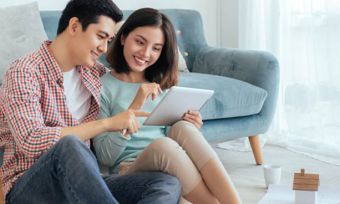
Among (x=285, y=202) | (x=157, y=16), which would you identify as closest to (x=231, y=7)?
(x=157, y=16)

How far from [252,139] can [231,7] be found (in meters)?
1.14

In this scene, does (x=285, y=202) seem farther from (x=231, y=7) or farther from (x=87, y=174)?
(x=231, y=7)

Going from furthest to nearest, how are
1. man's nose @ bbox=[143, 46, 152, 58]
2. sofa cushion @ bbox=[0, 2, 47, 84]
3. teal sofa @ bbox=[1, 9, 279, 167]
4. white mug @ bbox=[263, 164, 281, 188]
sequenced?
teal sofa @ bbox=[1, 9, 279, 167], white mug @ bbox=[263, 164, 281, 188], sofa cushion @ bbox=[0, 2, 47, 84], man's nose @ bbox=[143, 46, 152, 58]

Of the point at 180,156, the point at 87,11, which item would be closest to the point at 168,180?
the point at 180,156

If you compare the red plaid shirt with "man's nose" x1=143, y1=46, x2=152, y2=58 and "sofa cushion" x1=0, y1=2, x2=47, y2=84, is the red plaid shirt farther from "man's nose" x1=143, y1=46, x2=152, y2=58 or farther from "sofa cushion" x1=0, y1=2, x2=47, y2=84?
"sofa cushion" x1=0, y1=2, x2=47, y2=84

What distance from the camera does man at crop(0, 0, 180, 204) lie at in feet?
4.15

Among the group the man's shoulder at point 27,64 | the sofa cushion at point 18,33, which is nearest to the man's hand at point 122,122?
the man's shoulder at point 27,64

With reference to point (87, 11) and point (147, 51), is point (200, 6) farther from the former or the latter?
point (87, 11)

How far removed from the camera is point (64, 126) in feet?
4.90

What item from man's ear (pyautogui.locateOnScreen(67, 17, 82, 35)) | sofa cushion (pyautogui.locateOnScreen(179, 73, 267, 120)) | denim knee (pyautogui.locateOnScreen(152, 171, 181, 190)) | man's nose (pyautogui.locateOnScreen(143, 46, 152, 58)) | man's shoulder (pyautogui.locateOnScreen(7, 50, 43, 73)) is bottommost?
sofa cushion (pyautogui.locateOnScreen(179, 73, 267, 120))

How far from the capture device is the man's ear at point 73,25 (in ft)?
4.91

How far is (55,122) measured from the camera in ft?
4.83

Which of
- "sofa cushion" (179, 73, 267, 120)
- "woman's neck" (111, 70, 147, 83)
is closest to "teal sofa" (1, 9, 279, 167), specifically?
"sofa cushion" (179, 73, 267, 120)

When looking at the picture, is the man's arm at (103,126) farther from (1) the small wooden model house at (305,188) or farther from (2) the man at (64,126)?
(1) the small wooden model house at (305,188)
